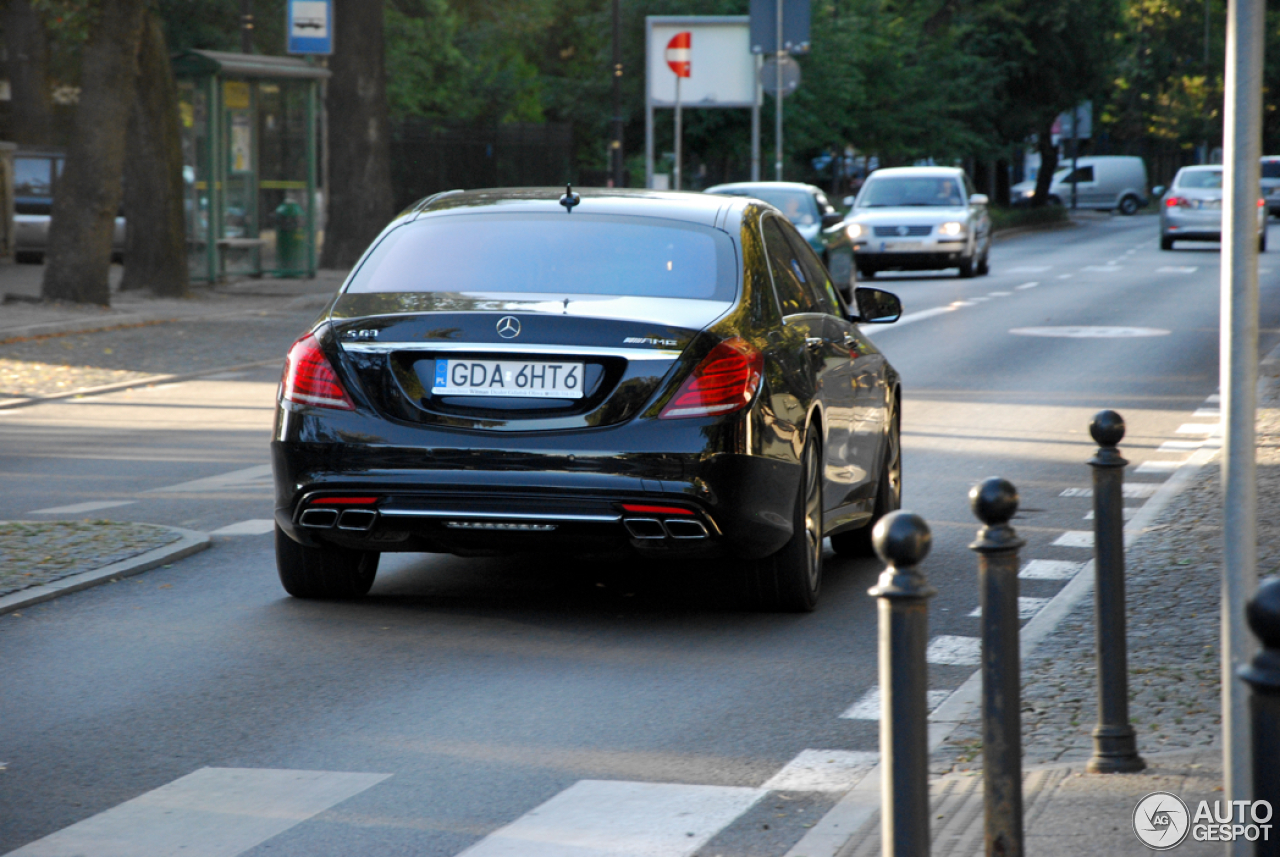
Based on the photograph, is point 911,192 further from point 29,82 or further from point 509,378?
point 509,378

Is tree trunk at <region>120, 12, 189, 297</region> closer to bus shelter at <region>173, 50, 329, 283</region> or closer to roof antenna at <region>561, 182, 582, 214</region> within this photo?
bus shelter at <region>173, 50, 329, 283</region>

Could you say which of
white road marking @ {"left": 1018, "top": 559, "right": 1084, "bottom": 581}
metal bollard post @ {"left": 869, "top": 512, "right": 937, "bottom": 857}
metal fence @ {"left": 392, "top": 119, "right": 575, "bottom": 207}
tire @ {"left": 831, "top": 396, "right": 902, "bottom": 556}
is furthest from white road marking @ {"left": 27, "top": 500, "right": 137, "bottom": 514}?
metal fence @ {"left": 392, "top": 119, "right": 575, "bottom": 207}

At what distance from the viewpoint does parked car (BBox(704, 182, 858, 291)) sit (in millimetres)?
24219

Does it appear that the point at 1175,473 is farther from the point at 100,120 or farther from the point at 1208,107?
the point at 1208,107

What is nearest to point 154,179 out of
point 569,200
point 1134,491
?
point 1134,491

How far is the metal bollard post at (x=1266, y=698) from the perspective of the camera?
245 cm

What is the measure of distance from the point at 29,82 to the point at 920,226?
23911mm

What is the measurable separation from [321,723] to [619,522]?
1.36 metres

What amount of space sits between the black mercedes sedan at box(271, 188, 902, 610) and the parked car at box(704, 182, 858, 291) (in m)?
16.7

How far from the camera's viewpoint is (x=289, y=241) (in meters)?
29.0

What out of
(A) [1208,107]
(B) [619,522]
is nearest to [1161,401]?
(B) [619,522]

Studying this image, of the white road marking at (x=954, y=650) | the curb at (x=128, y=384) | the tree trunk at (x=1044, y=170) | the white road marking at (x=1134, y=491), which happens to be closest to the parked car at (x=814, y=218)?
the curb at (x=128, y=384)

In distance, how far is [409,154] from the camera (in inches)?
1713

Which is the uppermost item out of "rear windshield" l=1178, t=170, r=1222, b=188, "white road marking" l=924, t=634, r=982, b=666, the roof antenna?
"rear windshield" l=1178, t=170, r=1222, b=188
